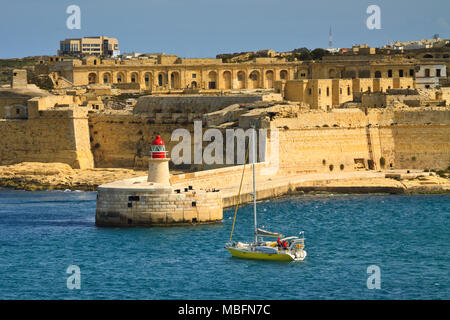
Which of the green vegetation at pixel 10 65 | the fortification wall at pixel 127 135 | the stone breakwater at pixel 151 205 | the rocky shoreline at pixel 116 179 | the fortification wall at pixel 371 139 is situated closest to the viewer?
the stone breakwater at pixel 151 205

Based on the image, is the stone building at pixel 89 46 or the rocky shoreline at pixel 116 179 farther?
the stone building at pixel 89 46

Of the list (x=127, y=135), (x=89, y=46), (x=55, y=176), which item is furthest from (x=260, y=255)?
(x=89, y=46)

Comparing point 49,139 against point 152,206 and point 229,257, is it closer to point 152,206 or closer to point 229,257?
point 152,206

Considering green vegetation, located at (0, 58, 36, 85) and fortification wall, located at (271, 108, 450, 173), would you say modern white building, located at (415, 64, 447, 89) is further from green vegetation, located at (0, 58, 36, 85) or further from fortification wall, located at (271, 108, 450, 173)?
green vegetation, located at (0, 58, 36, 85)

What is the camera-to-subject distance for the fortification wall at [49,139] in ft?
173

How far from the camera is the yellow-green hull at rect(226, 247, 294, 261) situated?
30.9 m

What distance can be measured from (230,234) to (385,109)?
16500 millimetres

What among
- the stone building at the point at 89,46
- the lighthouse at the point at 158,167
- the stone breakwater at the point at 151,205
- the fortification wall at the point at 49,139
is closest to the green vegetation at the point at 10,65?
the stone building at the point at 89,46

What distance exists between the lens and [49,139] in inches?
2088

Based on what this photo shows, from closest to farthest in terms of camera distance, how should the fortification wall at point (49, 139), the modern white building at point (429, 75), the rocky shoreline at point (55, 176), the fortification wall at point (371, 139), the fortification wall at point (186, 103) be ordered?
the fortification wall at point (371, 139)
the rocky shoreline at point (55, 176)
the fortification wall at point (49, 139)
the fortification wall at point (186, 103)
the modern white building at point (429, 75)

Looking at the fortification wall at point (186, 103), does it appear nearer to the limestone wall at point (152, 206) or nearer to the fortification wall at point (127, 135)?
the fortification wall at point (127, 135)

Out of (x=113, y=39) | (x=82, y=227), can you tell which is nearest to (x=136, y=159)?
(x=82, y=227)

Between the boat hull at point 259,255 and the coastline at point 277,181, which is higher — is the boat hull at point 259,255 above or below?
below

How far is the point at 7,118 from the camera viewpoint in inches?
2149
